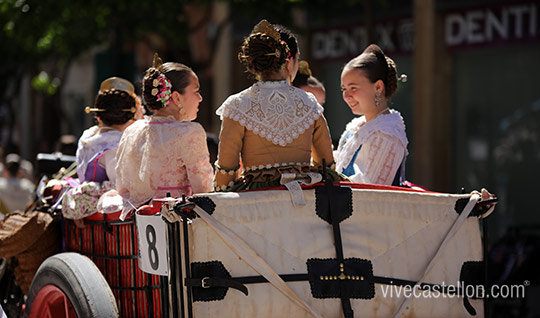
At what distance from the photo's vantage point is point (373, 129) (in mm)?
4469

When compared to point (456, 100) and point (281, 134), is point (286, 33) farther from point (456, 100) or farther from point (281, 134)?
point (456, 100)

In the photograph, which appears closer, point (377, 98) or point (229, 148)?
point (229, 148)

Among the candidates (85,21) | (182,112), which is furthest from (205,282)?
(85,21)

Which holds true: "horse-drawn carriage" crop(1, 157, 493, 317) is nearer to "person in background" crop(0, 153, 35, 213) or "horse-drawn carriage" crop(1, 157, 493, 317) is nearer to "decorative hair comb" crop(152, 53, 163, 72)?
"decorative hair comb" crop(152, 53, 163, 72)

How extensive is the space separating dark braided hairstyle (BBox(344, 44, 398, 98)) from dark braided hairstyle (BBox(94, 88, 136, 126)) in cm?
149

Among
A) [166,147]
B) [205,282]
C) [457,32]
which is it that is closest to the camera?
[205,282]

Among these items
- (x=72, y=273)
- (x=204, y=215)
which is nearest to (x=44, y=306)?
(x=72, y=273)

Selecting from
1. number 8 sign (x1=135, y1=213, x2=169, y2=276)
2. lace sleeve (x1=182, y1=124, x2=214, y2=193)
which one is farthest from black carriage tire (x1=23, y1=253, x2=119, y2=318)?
lace sleeve (x1=182, y1=124, x2=214, y2=193)

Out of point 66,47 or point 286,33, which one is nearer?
point 286,33

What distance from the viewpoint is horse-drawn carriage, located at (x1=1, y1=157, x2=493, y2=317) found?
334 cm

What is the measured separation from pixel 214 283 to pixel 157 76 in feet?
4.48

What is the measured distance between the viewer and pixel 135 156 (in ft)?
14.0

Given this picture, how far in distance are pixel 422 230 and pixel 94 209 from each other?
1.92 metres

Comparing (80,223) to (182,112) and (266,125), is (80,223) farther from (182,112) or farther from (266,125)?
(266,125)
